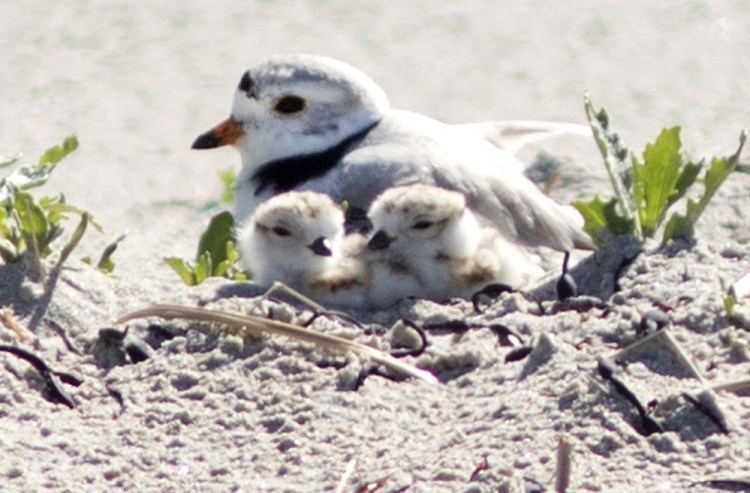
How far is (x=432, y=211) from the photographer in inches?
208

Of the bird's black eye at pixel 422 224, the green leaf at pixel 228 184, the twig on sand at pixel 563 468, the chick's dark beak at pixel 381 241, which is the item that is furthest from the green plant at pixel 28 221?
the twig on sand at pixel 563 468

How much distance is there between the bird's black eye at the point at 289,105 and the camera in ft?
21.8

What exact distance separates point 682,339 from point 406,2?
17.5 ft

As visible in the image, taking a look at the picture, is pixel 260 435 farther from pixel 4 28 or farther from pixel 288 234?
pixel 4 28

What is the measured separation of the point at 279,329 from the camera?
4.55 meters

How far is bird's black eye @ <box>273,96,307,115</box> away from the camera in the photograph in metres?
6.65

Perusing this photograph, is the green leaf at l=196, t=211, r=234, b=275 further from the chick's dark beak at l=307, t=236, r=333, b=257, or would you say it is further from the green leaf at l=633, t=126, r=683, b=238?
the green leaf at l=633, t=126, r=683, b=238

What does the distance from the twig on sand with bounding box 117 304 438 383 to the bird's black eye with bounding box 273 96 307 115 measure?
2.07 m

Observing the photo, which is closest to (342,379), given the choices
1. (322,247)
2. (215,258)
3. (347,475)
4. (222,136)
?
(347,475)

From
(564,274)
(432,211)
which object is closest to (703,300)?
(564,274)

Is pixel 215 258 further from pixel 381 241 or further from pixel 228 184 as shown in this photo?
pixel 228 184

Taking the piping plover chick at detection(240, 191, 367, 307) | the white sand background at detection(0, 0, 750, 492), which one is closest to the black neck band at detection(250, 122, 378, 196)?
the white sand background at detection(0, 0, 750, 492)

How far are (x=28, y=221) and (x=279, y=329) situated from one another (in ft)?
3.03

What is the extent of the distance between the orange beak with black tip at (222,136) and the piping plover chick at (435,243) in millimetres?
1540
